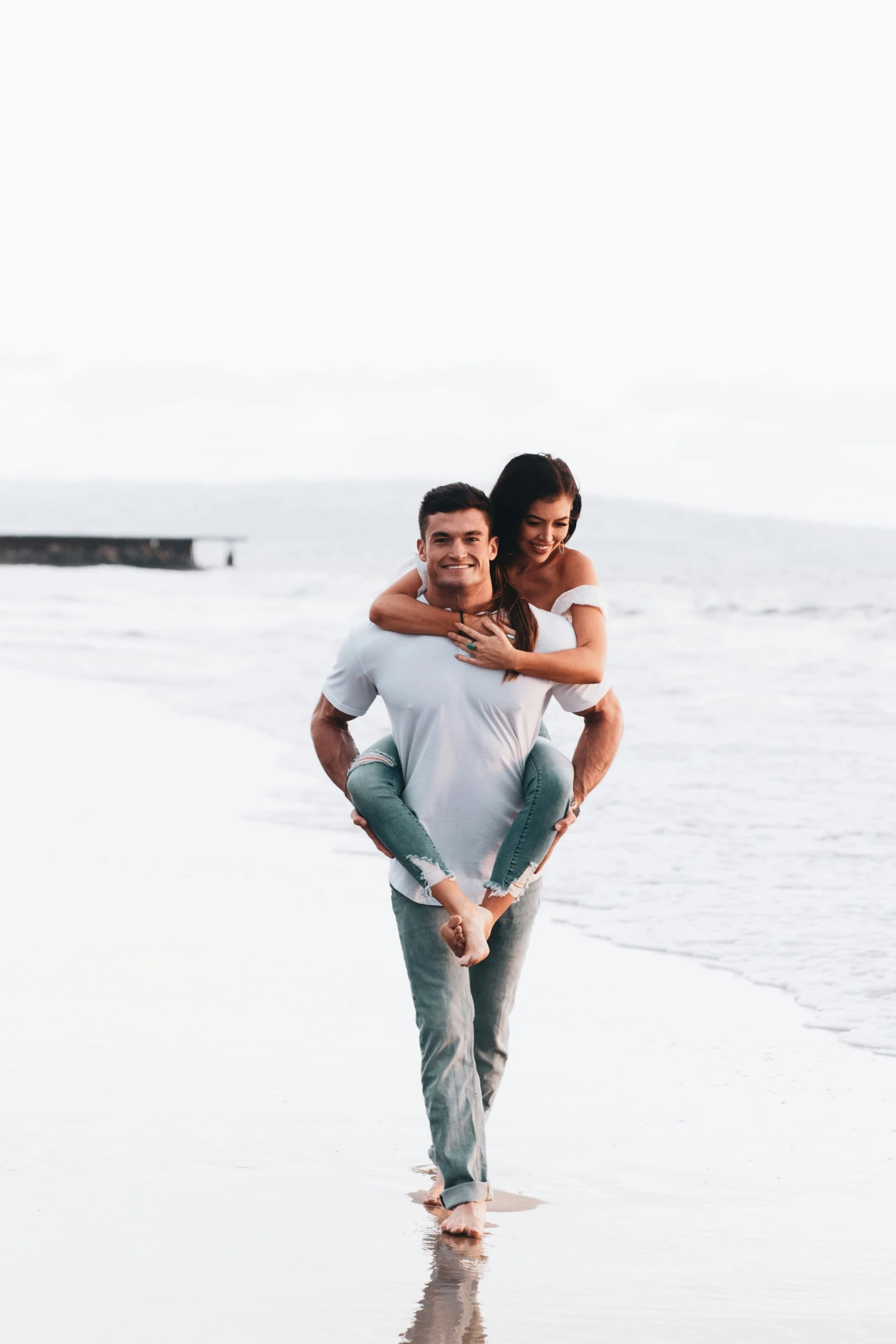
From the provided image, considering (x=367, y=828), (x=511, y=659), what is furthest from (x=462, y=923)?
(x=511, y=659)

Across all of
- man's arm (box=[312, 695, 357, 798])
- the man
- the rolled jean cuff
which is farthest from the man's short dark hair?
the rolled jean cuff

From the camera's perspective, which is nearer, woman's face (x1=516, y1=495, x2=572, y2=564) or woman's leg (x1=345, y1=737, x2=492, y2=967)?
woman's leg (x1=345, y1=737, x2=492, y2=967)

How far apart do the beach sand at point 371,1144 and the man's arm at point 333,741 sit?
0.96 meters

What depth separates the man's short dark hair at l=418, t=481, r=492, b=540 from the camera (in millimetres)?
3205

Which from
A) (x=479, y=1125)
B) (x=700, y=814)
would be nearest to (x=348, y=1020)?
(x=479, y=1125)

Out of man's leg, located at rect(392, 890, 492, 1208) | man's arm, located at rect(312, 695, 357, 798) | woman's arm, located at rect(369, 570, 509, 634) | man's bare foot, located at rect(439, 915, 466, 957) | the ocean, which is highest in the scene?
woman's arm, located at rect(369, 570, 509, 634)

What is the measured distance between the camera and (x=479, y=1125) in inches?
134

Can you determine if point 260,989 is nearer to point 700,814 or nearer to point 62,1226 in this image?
point 62,1226

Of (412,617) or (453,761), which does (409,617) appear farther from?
(453,761)

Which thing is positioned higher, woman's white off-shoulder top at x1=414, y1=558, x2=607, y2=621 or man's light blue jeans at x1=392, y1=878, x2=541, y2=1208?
woman's white off-shoulder top at x1=414, y1=558, x2=607, y2=621

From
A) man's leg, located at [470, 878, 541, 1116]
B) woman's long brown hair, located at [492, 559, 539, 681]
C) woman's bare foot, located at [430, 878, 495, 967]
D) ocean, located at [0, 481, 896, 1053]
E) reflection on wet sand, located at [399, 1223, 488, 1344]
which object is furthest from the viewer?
ocean, located at [0, 481, 896, 1053]

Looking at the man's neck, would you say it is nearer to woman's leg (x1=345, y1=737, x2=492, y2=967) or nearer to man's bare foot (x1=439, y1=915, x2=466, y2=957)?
woman's leg (x1=345, y1=737, x2=492, y2=967)

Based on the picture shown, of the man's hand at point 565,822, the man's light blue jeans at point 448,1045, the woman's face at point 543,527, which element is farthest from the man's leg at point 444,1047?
the woman's face at point 543,527

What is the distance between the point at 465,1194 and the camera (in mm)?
3283
